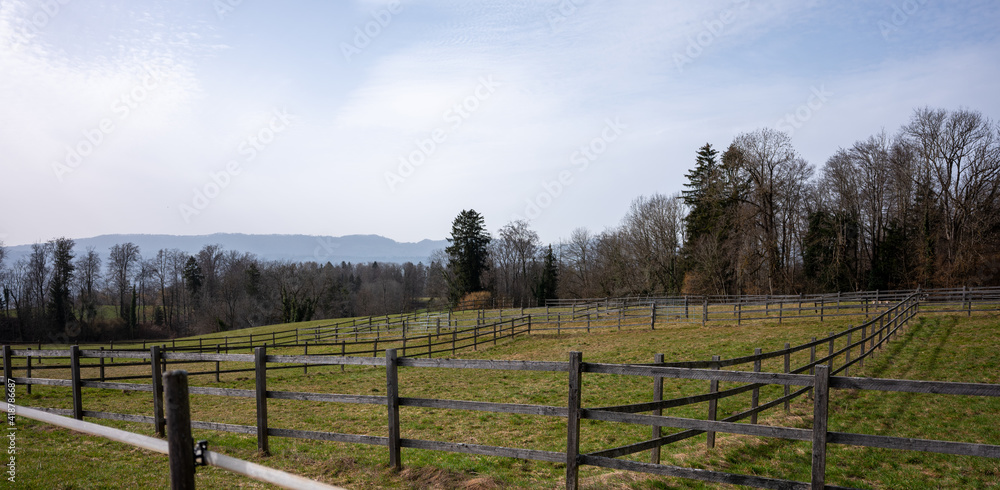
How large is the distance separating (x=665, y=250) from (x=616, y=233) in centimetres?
1020

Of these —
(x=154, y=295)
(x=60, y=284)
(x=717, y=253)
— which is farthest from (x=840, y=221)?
(x=154, y=295)

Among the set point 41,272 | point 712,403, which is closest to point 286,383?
point 712,403

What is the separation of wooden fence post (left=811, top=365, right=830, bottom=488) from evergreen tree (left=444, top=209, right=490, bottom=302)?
61.8 meters

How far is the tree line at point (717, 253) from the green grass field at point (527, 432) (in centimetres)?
2258

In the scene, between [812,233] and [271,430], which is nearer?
[271,430]

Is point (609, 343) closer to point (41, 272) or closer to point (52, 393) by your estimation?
point (52, 393)

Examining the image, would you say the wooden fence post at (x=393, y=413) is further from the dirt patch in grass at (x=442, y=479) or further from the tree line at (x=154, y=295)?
the tree line at (x=154, y=295)

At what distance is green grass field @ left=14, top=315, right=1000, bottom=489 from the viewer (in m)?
5.54

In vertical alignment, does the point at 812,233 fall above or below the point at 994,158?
below

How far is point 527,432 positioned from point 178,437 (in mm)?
6603

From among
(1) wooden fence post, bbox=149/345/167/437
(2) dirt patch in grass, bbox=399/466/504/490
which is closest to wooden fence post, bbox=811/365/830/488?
(2) dirt patch in grass, bbox=399/466/504/490

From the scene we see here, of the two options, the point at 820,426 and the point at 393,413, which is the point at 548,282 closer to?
the point at 393,413

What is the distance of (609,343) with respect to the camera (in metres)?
23.2

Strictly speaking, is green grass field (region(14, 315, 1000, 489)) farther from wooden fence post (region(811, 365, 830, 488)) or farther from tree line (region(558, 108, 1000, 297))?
tree line (region(558, 108, 1000, 297))
